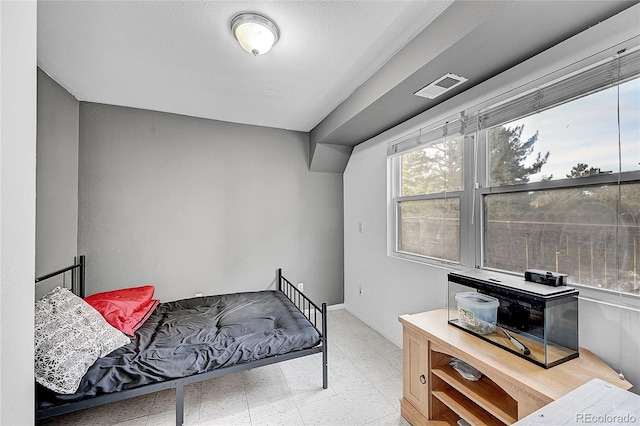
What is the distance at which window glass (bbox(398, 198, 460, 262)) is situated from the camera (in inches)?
85.9

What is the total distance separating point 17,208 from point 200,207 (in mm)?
2231

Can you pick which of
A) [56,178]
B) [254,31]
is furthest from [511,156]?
[56,178]

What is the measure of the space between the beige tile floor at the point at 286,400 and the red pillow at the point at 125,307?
0.54 metres

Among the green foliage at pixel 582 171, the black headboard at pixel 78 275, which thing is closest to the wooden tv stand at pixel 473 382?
the green foliage at pixel 582 171

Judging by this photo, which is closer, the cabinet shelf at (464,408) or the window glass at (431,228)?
the cabinet shelf at (464,408)

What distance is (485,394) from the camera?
1379 millimetres

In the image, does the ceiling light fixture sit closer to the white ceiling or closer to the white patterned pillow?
the white ceiling

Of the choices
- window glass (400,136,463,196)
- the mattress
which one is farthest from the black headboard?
window glass (400,136,463,196)

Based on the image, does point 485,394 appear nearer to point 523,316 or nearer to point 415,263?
point 523,316

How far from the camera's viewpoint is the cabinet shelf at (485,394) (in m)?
1.25

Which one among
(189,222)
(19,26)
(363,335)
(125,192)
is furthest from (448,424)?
(125,192)

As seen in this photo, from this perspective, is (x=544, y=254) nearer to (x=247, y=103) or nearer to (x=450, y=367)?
(x=450, y=367)

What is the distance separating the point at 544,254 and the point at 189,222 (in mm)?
Answer: 3164

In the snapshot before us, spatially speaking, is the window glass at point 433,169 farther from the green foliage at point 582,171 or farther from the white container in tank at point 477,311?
the white container in tank at point 477,311
